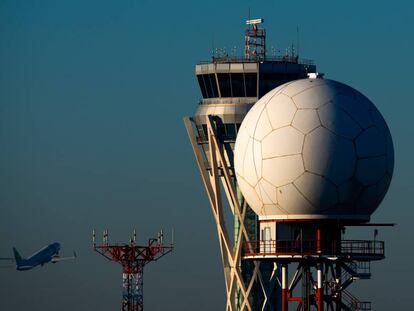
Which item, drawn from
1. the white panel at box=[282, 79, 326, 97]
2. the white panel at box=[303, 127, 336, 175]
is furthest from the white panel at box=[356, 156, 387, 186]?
the white panel at box=[282, 79, 326, 97]

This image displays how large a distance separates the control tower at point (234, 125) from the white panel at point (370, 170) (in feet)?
164

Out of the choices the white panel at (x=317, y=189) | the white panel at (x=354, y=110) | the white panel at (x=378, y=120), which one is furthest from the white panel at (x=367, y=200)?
the white panel at (x=354, y=110)

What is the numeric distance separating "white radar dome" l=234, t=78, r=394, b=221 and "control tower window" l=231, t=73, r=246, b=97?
170 feet

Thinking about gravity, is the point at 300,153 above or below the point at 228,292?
above

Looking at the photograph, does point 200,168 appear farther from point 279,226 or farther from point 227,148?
point 279,226

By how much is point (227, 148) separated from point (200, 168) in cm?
382

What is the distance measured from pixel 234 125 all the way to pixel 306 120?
53405 mm

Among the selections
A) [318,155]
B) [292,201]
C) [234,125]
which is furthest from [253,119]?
[234,125]

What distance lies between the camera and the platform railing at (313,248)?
13725 cm

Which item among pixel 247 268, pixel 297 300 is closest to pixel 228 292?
pixel 247 268

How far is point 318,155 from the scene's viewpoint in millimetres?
133625

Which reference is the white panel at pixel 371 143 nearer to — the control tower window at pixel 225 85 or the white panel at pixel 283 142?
the white panel at pixel 283 142

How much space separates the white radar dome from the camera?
134 meters

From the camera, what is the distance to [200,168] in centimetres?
18575
